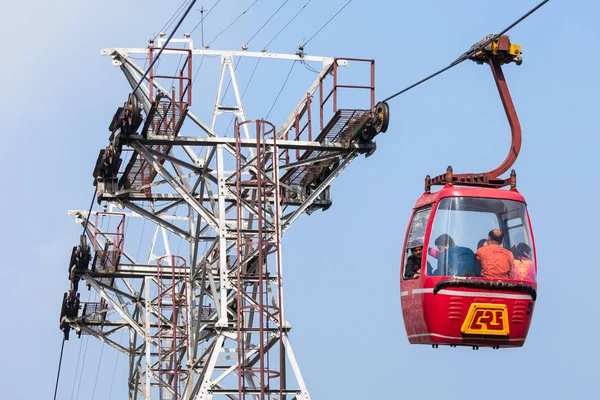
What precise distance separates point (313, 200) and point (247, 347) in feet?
11.0

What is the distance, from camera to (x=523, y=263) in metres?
27.0

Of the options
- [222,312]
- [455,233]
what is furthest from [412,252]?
[222,312]

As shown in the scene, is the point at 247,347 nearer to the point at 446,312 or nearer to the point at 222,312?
the point at 222,312

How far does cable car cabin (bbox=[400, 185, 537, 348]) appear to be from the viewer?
26.5 m

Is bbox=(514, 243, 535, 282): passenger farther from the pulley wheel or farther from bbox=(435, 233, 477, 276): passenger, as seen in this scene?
the pulley wheel

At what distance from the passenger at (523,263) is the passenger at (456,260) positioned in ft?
2.70

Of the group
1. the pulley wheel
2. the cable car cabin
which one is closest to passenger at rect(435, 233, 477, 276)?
the cable car cabin

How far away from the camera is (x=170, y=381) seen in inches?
1722

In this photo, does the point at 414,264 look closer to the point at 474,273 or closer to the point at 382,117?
the point at 474,273

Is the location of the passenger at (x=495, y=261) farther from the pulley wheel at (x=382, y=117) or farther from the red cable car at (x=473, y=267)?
the pulley wheel at (x=382, y=117)

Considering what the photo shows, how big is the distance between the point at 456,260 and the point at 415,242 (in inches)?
50.1

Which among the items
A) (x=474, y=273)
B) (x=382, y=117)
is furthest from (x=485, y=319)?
(x=382, y=117)

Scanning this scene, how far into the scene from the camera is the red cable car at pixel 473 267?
26547 millimetres

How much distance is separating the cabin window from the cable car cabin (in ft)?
0.17
